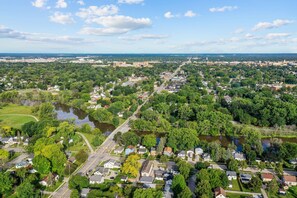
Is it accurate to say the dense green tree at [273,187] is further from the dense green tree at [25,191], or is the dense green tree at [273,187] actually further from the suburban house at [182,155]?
the dense green tree at [25,191]

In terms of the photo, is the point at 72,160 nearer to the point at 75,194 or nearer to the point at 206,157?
the point at 75,194

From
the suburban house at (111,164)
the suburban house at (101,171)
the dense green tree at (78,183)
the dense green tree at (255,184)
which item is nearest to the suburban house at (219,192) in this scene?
the dense green tree at (255,184)

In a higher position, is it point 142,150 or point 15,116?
point 142,150

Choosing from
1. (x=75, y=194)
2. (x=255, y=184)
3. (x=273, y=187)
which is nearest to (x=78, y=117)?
(x=75, y=194)

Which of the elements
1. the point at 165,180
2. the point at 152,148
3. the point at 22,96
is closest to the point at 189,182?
the point at 165,180

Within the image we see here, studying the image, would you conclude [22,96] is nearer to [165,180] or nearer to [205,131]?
[205,131]
